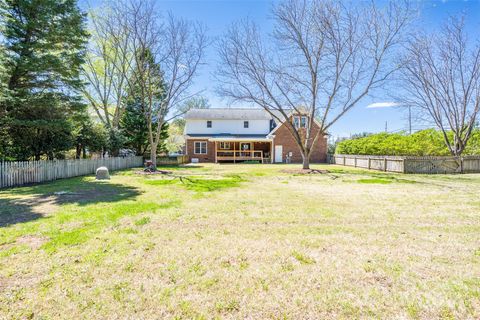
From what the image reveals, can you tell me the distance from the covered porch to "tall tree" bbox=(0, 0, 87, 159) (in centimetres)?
1822

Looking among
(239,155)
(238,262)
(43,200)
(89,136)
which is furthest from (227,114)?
(238,262)

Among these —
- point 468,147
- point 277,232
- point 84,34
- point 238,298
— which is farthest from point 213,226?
point 468,147

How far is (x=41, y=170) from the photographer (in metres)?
12.2

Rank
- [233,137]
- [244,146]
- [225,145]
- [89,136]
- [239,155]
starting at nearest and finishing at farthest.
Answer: [89,136] → [233,137] → [239,155] → [225,145] → [244,146]

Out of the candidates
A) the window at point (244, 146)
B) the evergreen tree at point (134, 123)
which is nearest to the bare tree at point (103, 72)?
the evergreen tree at point (134, 123)

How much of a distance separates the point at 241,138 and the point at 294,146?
21.6 ft

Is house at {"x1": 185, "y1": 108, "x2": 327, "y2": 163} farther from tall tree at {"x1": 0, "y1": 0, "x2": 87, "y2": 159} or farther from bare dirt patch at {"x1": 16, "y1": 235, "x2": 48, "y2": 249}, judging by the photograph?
bare dirt patch at {"x1": 16, "y1": 235, "x2": 48, "y2": 249}

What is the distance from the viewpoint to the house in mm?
30609

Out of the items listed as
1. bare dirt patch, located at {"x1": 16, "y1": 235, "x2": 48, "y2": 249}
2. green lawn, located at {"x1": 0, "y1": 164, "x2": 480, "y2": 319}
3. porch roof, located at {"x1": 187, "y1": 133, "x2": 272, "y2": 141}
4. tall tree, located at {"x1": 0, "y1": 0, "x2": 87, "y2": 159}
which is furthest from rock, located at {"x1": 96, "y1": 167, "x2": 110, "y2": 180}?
porch roof, located at {"x1": 187, "y1": 133, "x2": 272, "y2": 141}

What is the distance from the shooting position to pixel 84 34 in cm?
1366

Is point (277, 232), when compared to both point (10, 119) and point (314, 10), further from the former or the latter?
point (314, 10)

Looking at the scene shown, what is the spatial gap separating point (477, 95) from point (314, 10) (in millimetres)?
13782

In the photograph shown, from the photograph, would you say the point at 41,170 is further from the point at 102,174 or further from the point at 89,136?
the point at 89,136

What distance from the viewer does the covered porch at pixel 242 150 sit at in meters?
30.3
